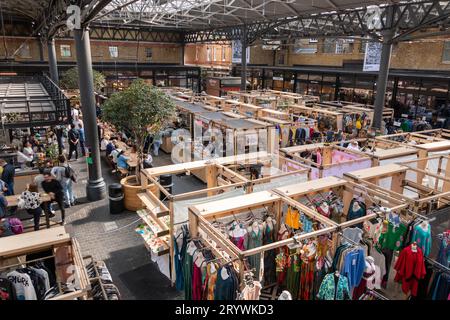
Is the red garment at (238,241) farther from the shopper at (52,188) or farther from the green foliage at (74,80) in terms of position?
the green foliage at (74,80)

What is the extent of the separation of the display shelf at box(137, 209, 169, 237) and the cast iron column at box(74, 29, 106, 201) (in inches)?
146

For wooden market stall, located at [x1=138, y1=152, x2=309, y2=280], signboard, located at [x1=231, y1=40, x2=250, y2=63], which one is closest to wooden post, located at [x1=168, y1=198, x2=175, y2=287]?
wooden market stall, located at [x1=138, y1=152, x2=309, y2=280]

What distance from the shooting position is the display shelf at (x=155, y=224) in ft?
20.0

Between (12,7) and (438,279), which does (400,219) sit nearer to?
(438,279)

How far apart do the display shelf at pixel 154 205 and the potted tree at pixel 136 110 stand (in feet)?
6.07

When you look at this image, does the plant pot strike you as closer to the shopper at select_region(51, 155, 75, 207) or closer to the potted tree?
the potted tree

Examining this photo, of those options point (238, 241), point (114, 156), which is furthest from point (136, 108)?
A: point (238, 241)

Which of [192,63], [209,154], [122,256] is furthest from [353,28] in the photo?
[192,63]

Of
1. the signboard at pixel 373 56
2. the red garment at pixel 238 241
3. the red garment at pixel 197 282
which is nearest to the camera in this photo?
the red garment at pixel 197 282

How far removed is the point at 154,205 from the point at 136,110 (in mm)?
3021

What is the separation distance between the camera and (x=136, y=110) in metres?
8.67

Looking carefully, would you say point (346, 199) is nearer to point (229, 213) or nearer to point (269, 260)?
point (269, 260)

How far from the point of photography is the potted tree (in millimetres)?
8719

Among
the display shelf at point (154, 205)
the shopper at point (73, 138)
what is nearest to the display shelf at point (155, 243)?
the display shelf at point (154, 205)
